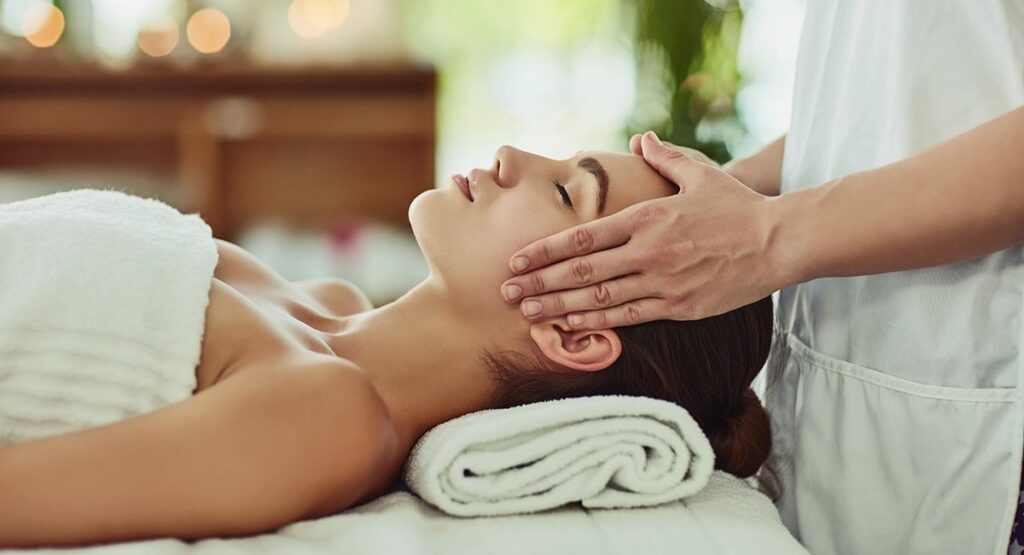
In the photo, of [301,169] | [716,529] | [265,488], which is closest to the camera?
[265,488]

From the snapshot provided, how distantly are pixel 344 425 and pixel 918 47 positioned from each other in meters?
0.89

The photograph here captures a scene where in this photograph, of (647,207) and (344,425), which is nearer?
(344,425)

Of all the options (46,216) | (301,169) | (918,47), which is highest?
(918,47)

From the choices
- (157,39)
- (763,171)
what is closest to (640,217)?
(763,171)

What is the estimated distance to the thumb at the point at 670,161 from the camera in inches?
51.4

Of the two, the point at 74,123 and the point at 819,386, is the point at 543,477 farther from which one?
the point at 74,123

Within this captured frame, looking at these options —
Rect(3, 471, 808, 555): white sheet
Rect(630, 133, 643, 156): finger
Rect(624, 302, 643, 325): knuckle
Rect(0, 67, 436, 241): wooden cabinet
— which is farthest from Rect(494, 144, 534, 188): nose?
Rect(0, 67, 436, 241): wooden cabinet

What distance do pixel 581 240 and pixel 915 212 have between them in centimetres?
39

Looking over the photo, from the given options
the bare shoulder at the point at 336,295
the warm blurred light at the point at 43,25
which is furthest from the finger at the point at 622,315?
the warm blurred light at the point at 43,25

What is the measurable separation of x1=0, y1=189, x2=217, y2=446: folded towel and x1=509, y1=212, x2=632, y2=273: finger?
0.41 meters

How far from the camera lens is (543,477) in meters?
1.15

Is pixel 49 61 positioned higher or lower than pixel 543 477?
higher

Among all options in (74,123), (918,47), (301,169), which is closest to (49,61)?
(74,123)

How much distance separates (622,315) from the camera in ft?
4.12
